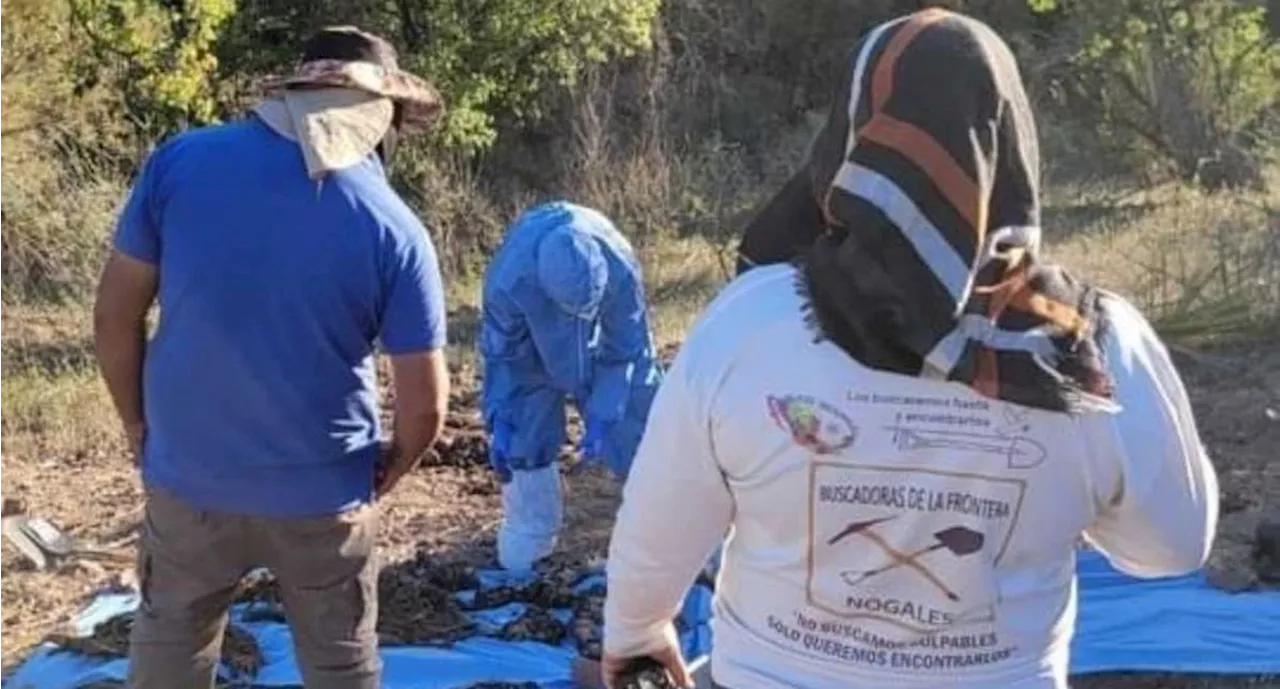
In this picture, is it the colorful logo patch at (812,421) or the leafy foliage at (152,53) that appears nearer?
the colorful logo patch at (812,421)

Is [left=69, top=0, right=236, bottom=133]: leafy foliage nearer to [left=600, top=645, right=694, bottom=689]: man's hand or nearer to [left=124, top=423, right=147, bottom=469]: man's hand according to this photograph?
[left=124, top=423, right=147, bottom=469]: man's hand

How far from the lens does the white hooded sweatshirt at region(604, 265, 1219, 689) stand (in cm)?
192

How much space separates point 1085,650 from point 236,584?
96.6 inches

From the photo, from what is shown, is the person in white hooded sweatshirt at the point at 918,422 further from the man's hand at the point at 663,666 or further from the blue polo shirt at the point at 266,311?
the blue polo shirt at the point at 266,311

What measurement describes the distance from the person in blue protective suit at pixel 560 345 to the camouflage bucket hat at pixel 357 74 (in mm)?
1503

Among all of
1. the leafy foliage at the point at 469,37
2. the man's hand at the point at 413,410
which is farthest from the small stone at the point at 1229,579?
the leafy foliage at the point at 469,37

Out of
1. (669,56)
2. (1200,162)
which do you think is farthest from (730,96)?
(1200,162)

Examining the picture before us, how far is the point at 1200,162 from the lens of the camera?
13047 mm

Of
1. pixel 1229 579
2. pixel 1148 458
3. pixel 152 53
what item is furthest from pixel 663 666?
pixel 152 53

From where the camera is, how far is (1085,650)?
16.7 ft

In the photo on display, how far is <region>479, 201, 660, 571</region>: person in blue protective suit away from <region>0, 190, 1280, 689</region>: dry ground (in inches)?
30.0

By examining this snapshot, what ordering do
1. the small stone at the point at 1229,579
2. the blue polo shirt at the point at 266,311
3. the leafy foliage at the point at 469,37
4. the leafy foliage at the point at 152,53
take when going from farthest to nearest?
1. the leafy foliage at the point at 469,37
2. the leafy foliage at the point at 152,53
3. the small stone at the point at 1229,579
4. the blue polo shirt at the point at 266,311

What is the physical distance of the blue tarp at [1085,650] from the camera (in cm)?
496

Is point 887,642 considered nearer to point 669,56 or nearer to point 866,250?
point 866,250
